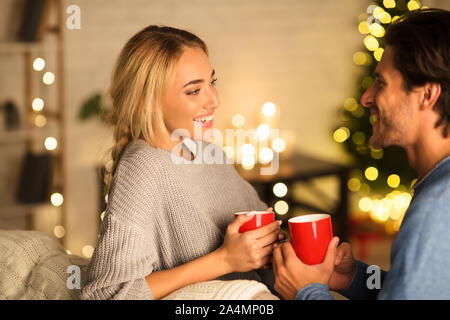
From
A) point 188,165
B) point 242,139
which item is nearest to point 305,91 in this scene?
point 242,139

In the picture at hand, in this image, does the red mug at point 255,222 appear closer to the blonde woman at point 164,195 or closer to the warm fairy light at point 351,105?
the blonde woman at point 164,195

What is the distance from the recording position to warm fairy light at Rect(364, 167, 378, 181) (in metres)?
3.63

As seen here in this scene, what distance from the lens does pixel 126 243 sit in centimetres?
121

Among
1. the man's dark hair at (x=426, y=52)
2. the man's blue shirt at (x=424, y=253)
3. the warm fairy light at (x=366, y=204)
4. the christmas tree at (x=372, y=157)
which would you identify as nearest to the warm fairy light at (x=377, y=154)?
the christmas tree at (x=372, y=157)

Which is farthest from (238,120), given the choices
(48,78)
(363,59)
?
(48,78)

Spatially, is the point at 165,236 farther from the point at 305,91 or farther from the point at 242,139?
the point at 305,91

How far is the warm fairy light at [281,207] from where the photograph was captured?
12.0 ft

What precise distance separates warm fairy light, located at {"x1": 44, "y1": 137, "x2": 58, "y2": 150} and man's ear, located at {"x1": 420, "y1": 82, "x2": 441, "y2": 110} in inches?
99.8

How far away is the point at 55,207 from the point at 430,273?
291 cm

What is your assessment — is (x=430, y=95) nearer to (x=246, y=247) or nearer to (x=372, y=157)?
(x=246, y=247)

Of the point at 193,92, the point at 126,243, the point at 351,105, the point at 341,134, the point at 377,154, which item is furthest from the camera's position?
the point at 341,134

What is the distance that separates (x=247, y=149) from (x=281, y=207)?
0.47m

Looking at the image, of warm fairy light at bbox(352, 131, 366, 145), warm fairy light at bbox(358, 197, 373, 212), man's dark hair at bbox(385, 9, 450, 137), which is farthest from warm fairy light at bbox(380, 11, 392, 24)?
man's dark hair at bbox(385, 9, 450, 137)

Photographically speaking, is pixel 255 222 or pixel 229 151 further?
pixel 229 151
